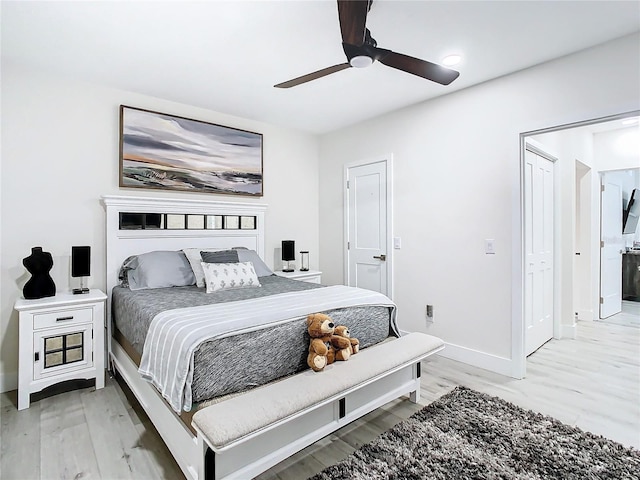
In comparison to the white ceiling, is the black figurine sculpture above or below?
below

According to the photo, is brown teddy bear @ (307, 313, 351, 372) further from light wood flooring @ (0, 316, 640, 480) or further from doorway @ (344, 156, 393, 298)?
doorway @ (344, 156, 393, 298)

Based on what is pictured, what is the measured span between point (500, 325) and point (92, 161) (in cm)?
406

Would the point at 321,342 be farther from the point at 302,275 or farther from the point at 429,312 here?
the point at 302,275

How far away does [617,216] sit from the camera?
5164 mm

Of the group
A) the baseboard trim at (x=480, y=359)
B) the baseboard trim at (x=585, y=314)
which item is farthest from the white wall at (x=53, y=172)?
the baseboard trim at (x=585, y=314)

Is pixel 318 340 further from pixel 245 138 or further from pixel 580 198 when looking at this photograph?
pixel 580 198

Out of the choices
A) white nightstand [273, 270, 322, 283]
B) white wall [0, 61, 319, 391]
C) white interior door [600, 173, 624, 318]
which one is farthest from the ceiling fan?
white interior door [600, 173, 624, 318]

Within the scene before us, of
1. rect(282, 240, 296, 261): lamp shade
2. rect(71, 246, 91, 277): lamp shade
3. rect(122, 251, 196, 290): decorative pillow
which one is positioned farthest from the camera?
rect(282, 240, 296, 261): lamp shade

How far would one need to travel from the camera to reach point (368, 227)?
4.17 metres

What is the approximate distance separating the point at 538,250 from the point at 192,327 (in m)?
3.53

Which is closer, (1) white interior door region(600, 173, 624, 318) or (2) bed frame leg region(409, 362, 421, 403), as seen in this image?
(2) bed frame leg region(409, 362, 421, 403)

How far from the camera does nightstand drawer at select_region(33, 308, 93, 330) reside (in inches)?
95.8

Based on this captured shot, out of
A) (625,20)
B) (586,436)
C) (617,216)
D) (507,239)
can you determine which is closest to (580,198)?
(617,216)

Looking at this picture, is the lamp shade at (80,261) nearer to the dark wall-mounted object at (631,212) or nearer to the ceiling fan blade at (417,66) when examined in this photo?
the ceiling fan blade at (417,66)
